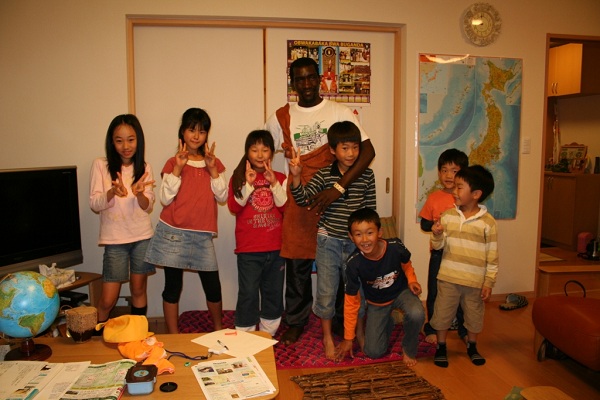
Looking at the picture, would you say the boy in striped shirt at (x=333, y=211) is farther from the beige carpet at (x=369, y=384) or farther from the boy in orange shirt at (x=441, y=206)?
the boy in orange shirt at (x=441, y=206)


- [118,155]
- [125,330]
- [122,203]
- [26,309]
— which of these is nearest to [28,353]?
[26,309]

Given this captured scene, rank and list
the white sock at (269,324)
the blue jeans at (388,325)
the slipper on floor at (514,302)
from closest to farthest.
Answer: the blue jeans at (388,325)
the white sock at (269,324)
the slipper on floor at (514,302)

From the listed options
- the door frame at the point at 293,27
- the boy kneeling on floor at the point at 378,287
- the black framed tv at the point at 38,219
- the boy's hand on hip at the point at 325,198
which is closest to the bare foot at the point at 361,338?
the boy kneeling on floor at the point at 378,287

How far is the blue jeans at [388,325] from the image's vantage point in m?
2.45

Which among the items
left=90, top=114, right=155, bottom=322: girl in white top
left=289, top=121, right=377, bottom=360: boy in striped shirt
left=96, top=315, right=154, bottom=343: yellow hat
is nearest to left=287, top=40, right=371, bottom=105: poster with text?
left=289, top=121, right=377, bottom=360: boy in striped shirt

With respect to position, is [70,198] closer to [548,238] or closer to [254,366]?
[254,366]

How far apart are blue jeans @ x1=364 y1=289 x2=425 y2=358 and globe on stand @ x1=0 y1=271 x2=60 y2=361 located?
63.1 inches

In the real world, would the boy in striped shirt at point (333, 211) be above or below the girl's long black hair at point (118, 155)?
below

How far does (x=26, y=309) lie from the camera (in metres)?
1.45

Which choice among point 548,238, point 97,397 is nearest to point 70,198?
point 97,397

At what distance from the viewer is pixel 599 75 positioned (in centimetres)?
512

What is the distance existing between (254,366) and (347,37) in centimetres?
262

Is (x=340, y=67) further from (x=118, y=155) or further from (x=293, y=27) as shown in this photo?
(x=118, y=155)

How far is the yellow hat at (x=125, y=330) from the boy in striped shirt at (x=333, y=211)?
1127mm
